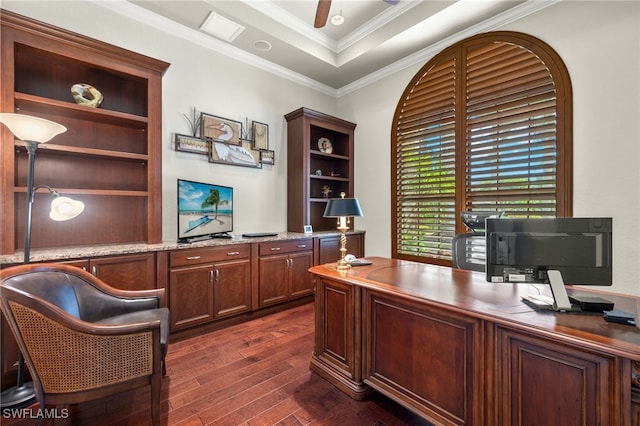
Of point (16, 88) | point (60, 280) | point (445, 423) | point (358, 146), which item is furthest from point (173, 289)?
point (358, 146)

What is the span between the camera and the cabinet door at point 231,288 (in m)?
2.86

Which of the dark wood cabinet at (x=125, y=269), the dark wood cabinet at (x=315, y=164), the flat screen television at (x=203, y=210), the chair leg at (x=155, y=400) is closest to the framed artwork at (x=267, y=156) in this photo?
the dark wood cabinet at (x=315, y=164)

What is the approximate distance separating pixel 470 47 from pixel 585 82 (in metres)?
1.22

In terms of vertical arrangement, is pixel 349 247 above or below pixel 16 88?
below

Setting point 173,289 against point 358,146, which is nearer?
point 173,289

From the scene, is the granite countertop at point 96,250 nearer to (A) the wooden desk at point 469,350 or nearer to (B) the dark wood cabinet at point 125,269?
(B) the dark wood cabinet at point 125,269

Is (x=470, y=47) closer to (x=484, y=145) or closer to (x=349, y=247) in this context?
(x=484, y=145)

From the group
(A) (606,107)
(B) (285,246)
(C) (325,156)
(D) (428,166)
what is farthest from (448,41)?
(B) (285,246)

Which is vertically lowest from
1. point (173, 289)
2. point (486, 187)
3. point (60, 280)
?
point (173, 289)

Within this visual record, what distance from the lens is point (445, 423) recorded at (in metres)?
1.40

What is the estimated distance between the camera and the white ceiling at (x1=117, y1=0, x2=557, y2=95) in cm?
284

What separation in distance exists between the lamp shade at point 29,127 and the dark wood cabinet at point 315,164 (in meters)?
2.58

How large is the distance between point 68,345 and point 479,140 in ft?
12.7

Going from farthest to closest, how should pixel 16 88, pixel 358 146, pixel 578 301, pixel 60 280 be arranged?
1. pixel 358 146
2. pixel 16 88
3. pixel 60 280
4. pixel 578 301
